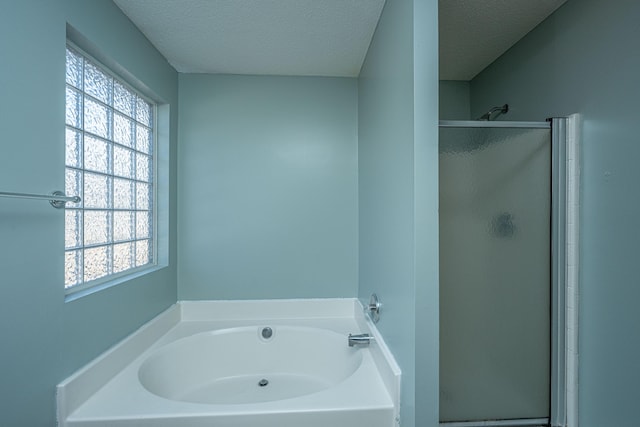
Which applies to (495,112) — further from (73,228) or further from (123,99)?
(73,228)

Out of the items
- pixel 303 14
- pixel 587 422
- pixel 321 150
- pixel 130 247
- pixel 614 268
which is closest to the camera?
pixel 614 268

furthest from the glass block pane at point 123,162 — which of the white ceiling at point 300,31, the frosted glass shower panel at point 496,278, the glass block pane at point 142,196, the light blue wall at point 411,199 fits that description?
the frosted glass shower panel at point 496,278

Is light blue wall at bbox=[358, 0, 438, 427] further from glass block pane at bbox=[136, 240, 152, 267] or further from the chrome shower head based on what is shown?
glass block pane at bbox=[136, 240, 152, 267]

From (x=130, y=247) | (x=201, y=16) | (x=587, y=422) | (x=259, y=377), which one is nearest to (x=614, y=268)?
(x=587, y=422)

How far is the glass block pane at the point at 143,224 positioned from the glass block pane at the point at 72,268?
0.53 m

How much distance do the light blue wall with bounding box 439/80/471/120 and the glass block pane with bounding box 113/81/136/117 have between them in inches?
79.0

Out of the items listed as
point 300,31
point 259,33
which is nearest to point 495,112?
point 300,31

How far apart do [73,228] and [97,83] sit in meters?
0.68

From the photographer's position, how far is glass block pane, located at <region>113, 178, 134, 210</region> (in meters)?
1.67

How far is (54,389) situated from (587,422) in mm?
2103

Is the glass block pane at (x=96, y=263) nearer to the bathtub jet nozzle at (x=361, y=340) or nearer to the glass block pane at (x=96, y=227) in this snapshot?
the glass block pane at (x=96, y=227)

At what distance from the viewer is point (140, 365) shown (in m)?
1.61

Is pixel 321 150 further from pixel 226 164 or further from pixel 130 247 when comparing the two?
pixel 130 247

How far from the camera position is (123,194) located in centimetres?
175
